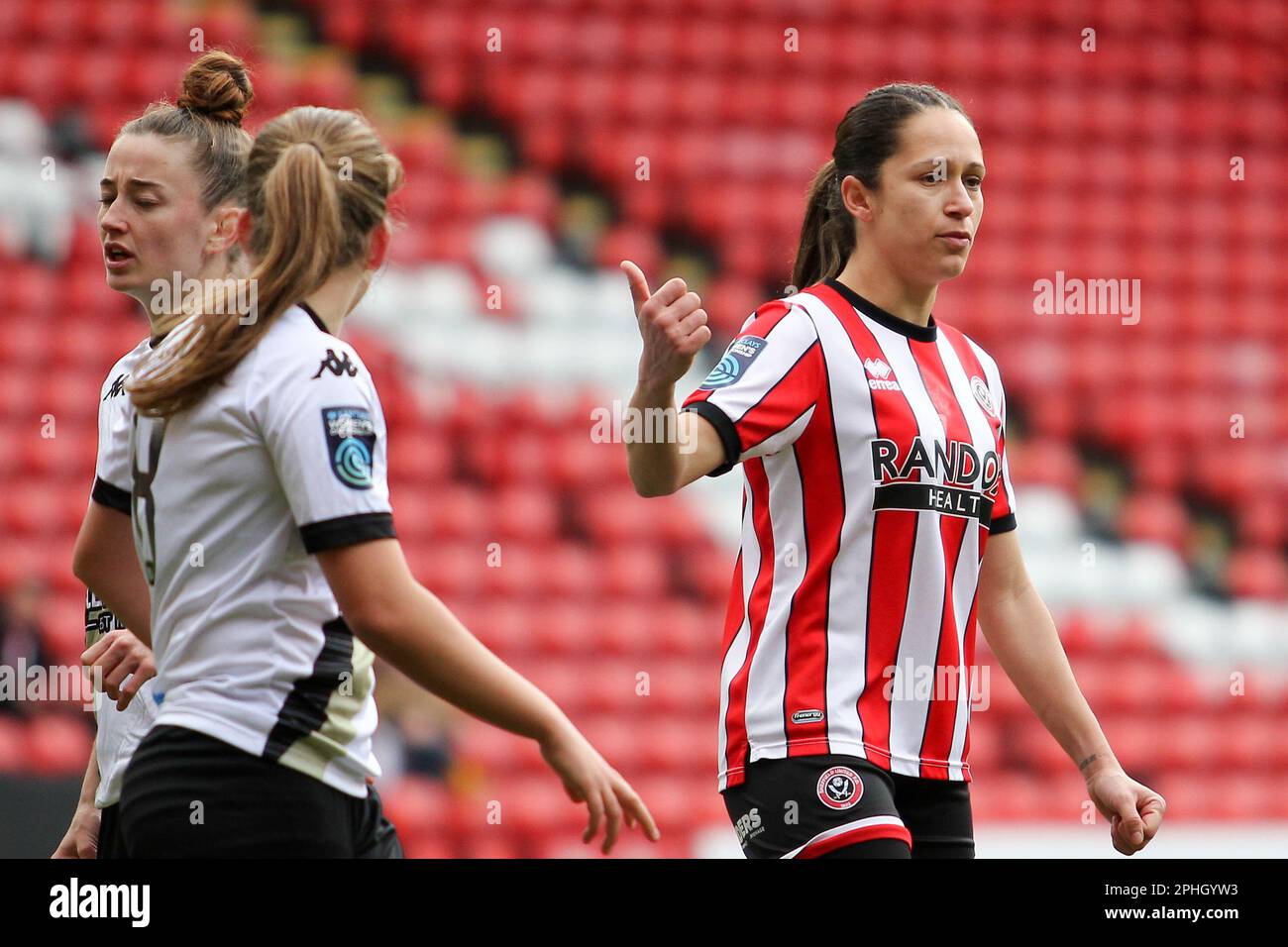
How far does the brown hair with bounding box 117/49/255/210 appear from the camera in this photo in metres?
2.36

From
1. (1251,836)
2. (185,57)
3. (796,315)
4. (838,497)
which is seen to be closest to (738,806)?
(838,497)

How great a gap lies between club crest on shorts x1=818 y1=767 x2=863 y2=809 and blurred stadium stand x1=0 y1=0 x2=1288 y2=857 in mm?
3934

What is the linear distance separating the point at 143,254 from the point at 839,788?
129 cm

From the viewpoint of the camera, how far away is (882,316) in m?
2.52

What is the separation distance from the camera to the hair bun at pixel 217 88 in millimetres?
2430

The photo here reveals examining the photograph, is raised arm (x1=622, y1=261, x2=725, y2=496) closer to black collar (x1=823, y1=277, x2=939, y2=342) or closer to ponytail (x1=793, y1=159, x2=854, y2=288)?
black collar (x1=823, y1=277, x2=939, y2=342)

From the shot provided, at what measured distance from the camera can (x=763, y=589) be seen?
2.39 metres

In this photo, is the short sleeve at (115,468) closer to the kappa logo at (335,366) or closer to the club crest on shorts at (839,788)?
the kappa logo at (335,366)

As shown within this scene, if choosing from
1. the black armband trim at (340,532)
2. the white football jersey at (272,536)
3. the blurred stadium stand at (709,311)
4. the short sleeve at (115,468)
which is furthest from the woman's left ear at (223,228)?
the blurred stadium stand at (709,311)

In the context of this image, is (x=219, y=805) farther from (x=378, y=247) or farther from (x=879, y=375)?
(x=879, y=375)

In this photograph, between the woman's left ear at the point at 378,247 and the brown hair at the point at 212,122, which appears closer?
the woman's left ear at the point at 378,247

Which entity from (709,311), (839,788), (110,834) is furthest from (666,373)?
(709,311)

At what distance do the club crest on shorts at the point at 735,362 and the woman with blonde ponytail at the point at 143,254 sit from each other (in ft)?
2.48

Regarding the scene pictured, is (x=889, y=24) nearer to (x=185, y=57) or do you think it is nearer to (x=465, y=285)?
(x=465, y=285)
